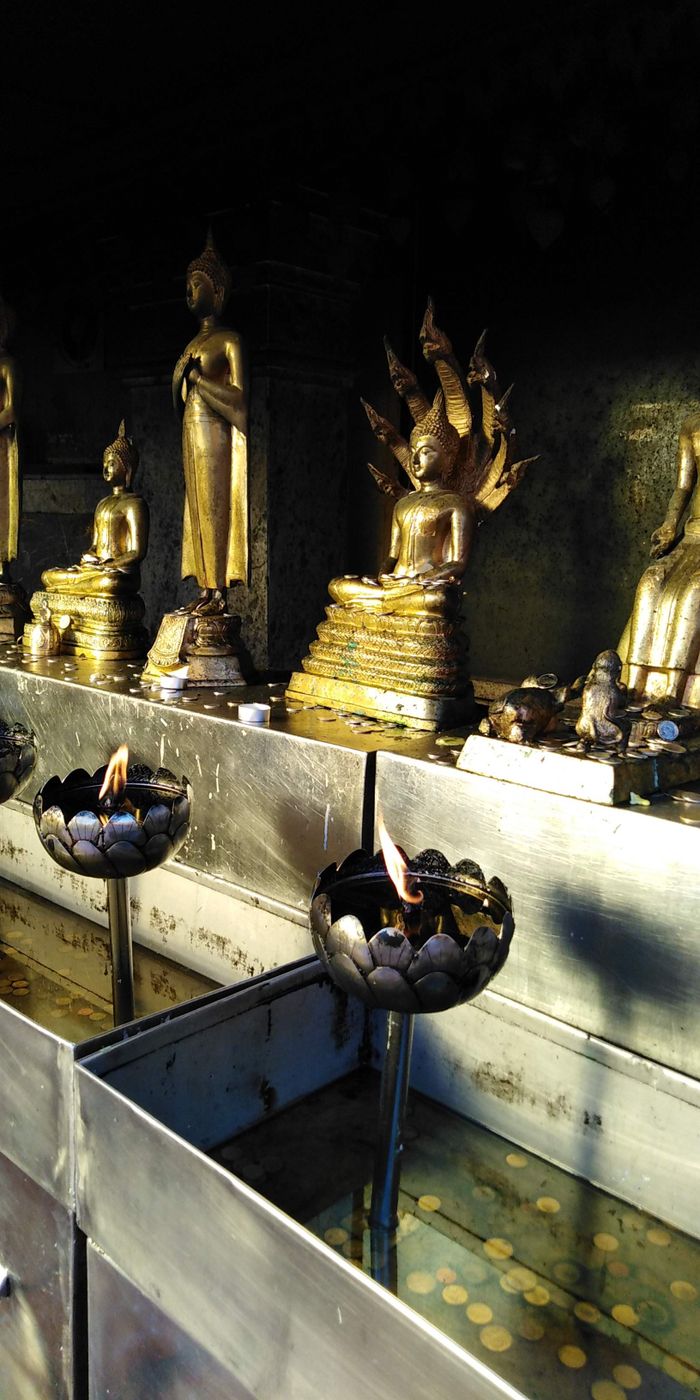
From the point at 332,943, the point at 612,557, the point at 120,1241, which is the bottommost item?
the point at 120,1241

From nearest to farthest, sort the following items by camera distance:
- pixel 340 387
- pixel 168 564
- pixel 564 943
Answer: pixel 564 943 < pixel 340 387 < pixel 168 564

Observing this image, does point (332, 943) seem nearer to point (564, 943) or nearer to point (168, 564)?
point (564, 943)

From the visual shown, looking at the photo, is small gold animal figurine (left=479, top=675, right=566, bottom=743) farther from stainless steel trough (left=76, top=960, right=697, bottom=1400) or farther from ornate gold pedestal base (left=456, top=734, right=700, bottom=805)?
stainless steel trough (left=76, top=960, right=697, bottom=1400)

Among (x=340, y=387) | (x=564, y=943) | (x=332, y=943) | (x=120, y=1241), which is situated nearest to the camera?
(x=120, y=1241)

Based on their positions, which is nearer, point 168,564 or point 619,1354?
point 619,1354

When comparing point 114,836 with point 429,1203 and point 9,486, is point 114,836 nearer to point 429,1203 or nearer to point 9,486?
point 429,1203

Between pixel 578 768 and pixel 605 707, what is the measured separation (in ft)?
0.65

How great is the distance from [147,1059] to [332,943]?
0.32 meters

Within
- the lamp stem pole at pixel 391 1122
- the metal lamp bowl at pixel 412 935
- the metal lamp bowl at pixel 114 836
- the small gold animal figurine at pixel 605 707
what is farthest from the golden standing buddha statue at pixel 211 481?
the lamp stem pole at pixel 391 1122

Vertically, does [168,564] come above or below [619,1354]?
above

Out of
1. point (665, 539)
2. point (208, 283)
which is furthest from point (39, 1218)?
point (208, 283)

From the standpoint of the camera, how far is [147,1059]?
144 centimetres

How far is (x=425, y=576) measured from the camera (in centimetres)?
260

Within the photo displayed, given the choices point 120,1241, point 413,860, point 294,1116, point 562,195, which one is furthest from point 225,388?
point 120,1241
